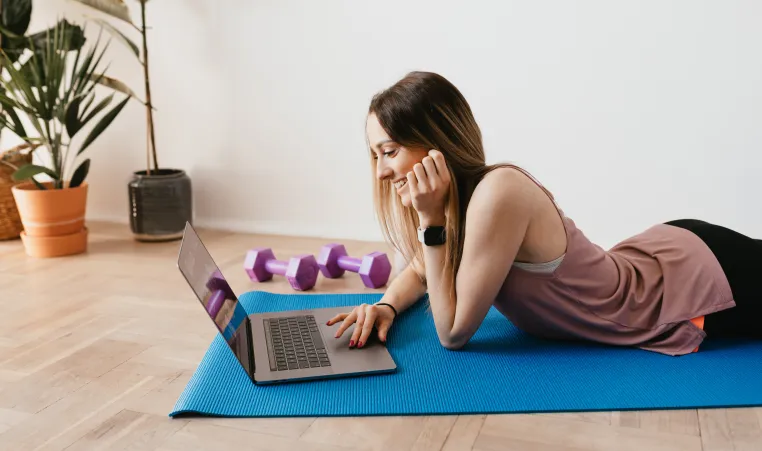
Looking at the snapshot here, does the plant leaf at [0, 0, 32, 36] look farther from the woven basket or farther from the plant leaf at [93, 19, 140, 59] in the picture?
the woven basket

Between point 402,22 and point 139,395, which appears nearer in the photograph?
point 139,395

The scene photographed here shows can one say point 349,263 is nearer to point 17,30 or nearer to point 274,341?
point 274,341

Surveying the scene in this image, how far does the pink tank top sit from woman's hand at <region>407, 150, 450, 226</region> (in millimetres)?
284

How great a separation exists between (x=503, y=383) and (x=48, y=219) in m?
2.38

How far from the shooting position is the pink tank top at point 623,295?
6.09ft

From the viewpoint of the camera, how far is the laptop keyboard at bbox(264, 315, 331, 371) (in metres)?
1.84

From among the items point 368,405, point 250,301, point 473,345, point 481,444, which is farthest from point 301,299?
point 481,444

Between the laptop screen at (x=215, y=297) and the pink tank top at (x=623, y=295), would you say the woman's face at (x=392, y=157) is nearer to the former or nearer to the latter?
the pink tank top at (x=623, y=295)

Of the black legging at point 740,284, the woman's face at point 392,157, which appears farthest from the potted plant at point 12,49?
the black legging at point 740,284

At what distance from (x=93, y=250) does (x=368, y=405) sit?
223 centimetres

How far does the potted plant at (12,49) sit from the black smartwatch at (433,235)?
234cm

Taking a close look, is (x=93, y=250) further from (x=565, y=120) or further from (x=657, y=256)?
(x=657, y=256)

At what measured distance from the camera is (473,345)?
6.62 ft

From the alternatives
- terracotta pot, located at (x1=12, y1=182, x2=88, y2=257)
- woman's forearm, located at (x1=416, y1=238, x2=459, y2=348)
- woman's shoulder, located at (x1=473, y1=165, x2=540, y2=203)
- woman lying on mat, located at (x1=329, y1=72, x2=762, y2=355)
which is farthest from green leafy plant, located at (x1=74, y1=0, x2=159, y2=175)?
woman's shoulder, located at (x1=473, y1=165, x2=540, y2=203)
